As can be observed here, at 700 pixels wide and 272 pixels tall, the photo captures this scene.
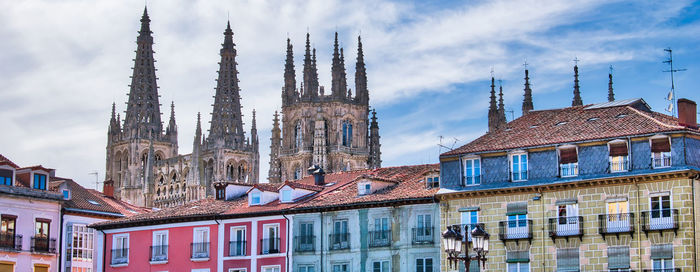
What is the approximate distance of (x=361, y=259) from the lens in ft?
217

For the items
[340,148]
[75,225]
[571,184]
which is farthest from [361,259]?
[340,148]

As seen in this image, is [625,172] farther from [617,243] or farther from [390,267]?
[390,267]

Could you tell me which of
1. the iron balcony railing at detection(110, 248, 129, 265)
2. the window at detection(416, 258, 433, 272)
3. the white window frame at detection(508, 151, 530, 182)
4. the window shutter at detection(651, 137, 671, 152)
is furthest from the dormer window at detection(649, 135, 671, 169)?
the iron balcony railing at detection(110, 248, 129, 265)


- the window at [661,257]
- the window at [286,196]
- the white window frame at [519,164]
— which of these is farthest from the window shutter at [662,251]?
the window at [286,196]

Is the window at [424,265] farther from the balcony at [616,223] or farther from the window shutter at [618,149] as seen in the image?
the window shutter at [618,149]

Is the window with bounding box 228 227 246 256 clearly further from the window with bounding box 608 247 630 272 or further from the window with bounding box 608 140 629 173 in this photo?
the window with bounding box 608 140 629 173

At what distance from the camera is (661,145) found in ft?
184

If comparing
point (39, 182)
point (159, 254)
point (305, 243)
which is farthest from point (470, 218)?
point (39, 182)

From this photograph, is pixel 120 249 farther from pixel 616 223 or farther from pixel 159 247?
pixel 616 223

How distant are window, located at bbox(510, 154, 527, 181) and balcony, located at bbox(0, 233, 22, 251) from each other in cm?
3082

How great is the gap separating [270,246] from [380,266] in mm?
7203

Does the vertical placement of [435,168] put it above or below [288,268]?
above

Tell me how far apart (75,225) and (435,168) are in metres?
25.2

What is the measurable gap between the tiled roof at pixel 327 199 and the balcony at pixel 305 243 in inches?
62.2
